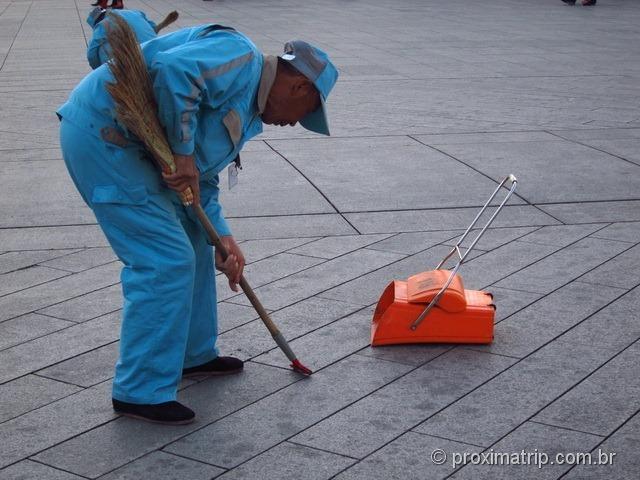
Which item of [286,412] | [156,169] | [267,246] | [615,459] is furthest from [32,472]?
[267,246]

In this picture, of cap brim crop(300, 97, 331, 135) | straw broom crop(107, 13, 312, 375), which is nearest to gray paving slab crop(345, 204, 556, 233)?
cap brim crop(300, 97, 331, 135)

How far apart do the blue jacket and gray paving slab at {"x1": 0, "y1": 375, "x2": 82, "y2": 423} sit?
1069 mm

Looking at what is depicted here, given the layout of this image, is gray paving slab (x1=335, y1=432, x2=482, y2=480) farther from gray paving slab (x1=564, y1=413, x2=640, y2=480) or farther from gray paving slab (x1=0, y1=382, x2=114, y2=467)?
gray paving slab (x1=0, y1=382, x2=114, y2=467)

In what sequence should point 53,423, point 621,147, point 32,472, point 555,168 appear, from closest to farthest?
point 32,472, point 53,423, point 555,168, point 621,147

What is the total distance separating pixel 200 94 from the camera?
3.45 metres

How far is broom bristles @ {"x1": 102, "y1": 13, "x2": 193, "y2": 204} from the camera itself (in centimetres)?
344

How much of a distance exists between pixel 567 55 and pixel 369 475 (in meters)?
11.9

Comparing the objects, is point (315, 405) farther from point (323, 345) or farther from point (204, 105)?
point (204, 105)

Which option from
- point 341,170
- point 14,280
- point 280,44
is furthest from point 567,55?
point 14,280

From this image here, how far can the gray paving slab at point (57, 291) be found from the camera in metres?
4.96

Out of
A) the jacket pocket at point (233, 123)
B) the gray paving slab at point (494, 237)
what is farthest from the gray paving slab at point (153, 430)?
the gray paving slab at point (494, 237)

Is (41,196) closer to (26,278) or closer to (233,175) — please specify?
(26,278)

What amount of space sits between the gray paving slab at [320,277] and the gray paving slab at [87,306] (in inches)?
23.6

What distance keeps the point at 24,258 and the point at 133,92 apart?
261cm
